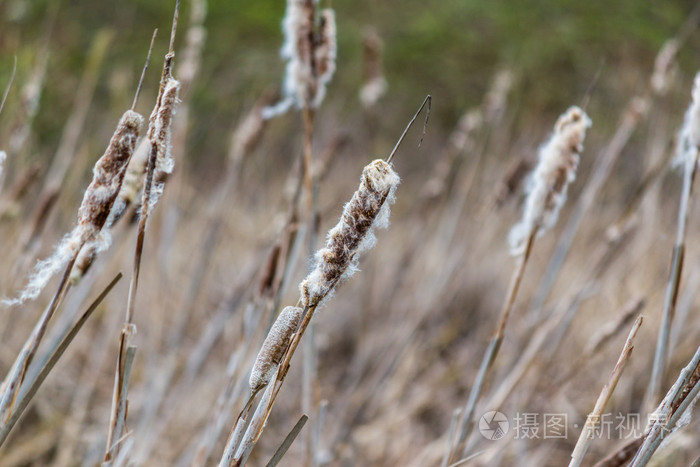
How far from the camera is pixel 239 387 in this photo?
0.64m

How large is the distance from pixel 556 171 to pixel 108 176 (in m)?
0.40

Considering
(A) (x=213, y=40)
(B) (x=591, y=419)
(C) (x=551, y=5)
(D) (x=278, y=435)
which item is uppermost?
A: (A) (x=213, y=40)

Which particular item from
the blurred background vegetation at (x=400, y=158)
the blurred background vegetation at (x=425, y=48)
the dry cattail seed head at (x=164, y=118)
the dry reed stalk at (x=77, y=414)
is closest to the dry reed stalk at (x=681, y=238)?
the blurred background vegetation at (x=400, y=158)

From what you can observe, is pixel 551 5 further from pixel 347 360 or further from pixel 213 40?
pixel 347 360

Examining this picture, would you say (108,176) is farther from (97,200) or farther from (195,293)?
(195,293)

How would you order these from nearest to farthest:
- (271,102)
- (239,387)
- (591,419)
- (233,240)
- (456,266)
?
(591,419) → (239,387) → (271,102) → (456,266) → (233,240)

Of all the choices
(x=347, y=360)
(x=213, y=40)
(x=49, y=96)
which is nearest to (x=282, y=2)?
(x=213, y=40)

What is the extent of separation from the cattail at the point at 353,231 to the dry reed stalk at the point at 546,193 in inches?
9.1

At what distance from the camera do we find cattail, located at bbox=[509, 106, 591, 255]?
0.56 metres

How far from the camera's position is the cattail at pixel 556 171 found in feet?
1.83

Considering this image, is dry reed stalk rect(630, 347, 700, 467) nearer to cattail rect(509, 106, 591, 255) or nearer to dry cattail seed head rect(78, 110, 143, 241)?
cattail rect(509, 106, 591, 255)

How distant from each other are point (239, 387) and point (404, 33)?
2727mm

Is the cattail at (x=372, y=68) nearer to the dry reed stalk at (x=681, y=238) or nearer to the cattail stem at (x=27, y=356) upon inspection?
the dry reed stalk at (x=681, y=238)

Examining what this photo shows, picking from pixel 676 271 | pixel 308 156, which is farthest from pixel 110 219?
pixel 676 271
